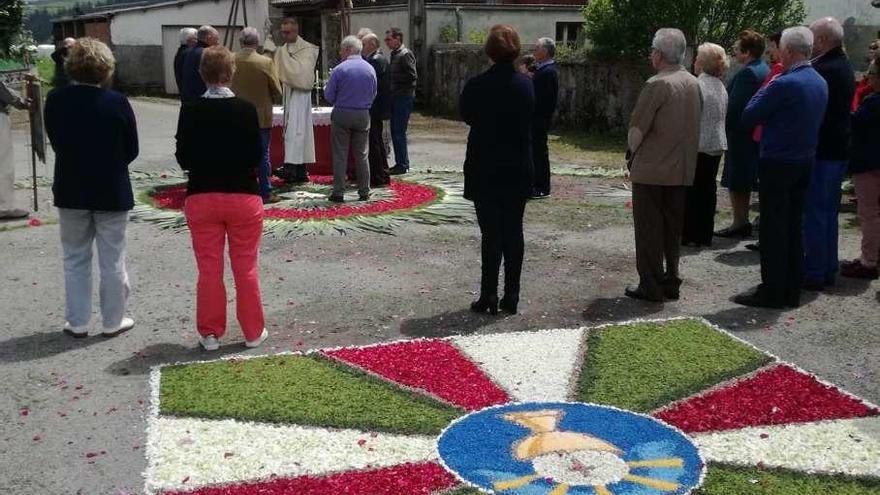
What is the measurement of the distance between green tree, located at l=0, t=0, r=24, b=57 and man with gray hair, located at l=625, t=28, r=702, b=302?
22125 mm

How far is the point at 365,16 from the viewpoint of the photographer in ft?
95.5

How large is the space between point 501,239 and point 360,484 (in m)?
3.04

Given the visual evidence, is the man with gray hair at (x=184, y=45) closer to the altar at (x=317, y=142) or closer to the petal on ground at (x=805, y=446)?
the altar at (x=317, y=142)

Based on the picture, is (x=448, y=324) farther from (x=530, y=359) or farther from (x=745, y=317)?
(x=745, y=317)

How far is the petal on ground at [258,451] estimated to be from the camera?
4.46 metres

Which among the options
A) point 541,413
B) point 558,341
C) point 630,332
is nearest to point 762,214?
point 630,332

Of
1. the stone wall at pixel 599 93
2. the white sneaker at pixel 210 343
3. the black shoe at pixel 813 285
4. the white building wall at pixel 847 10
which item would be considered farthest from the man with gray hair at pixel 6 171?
the white building wall at pixel 847 10

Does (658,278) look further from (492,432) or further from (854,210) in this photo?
(854,210)

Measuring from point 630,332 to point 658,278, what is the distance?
3.11 ft

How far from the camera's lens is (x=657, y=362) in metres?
6.04

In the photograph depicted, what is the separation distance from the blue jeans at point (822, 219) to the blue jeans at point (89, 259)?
18.4ft

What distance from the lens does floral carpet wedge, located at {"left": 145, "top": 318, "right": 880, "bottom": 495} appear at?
440 cm

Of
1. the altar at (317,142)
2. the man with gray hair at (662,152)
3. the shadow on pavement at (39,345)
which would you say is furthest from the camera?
the altar at (317,142)

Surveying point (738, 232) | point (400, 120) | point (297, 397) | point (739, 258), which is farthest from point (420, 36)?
point (297, 397)
